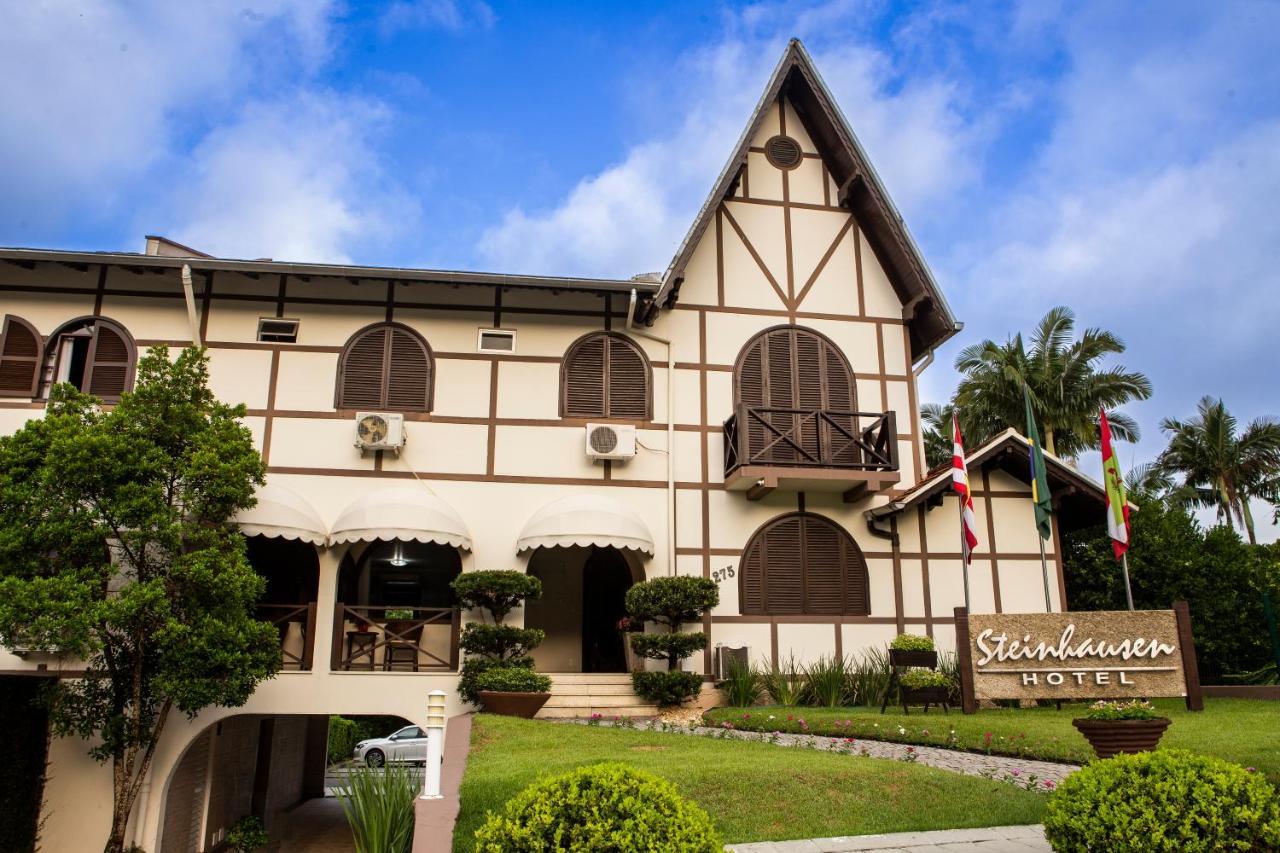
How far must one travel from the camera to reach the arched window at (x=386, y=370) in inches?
689

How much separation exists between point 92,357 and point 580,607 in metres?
9.90

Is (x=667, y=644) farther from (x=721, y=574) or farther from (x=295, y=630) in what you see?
(x=295, y=630)

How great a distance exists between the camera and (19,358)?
1709 cm

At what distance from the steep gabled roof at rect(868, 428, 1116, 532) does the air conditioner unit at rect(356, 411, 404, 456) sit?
335 inches

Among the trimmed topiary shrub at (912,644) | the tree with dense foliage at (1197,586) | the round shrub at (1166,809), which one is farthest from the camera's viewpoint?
the tree with dense foliage at (1197,586)

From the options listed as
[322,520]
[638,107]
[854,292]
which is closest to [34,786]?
[322,520]

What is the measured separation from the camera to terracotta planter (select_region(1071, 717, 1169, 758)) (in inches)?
354

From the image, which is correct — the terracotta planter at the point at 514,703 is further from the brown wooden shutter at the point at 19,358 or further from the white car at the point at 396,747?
the white car at the point at 396,747

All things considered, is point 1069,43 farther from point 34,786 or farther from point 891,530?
point 34,786

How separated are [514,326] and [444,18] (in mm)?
5498

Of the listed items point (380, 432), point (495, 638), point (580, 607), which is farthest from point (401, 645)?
point (580, 607)

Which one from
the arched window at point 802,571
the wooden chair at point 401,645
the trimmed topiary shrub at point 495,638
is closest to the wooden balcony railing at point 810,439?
the arched window at point 802,571

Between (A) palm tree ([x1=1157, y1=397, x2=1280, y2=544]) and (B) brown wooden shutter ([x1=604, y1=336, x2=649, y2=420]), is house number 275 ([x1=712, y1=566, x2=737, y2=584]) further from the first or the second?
(A) palm tree ([x1=1157, y1=397, x2=1280, y2=544])

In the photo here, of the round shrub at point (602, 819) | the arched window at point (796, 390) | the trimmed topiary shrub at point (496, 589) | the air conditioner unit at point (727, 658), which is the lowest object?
the round shrub at point (602, 819)
